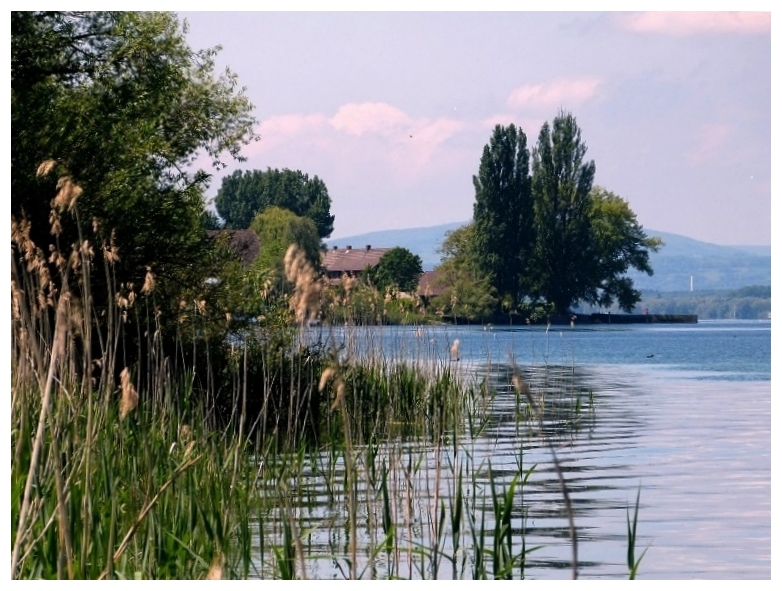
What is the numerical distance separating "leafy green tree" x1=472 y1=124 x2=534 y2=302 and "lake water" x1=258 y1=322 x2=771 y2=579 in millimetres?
34819

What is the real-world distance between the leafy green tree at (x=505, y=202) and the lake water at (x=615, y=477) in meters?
34.8

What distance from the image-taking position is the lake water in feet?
19.4

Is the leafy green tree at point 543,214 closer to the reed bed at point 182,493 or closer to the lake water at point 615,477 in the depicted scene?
the lake water at point 615,477

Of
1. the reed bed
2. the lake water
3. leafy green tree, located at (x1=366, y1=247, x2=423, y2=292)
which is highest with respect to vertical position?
leafy green tree, located at (x1=366, y1=247, x2=423, y2=292)

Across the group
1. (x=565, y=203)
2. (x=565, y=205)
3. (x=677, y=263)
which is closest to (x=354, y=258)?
(x=565, y=203)

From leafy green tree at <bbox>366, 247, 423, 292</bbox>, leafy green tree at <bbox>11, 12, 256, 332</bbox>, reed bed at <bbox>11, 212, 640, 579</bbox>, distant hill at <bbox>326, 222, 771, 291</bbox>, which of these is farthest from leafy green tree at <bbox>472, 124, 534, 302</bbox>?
reed bed at <bbox>11, 212, 640, 579</bbox>

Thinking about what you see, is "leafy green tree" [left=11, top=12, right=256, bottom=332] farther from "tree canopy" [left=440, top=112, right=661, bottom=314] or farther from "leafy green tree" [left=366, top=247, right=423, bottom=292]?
"tree canopy" [left=440, top=112, right=661, bottom=314]

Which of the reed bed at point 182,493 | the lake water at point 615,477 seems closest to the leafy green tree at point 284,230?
the lake water at point 615,477

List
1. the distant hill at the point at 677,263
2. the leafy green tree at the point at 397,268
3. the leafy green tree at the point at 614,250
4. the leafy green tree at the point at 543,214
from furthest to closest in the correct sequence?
the leafy green tree at the point at 614,250
the leafy green tree at the point at 543,214
the leafy green tree at the point at 397,268
the distant hill at the point at 677,263

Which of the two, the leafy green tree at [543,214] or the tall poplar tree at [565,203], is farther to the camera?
the tall poplar tree at [565,203]

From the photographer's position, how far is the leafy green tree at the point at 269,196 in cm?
3212

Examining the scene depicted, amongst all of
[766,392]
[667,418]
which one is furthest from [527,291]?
[667,418]

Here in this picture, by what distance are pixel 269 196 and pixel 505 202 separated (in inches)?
705

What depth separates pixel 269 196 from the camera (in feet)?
132
